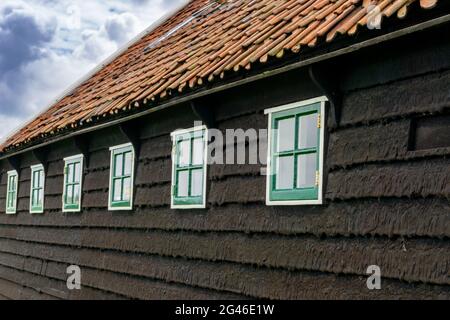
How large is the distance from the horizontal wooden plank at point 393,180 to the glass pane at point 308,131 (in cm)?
35

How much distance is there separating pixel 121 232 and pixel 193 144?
6.63ft

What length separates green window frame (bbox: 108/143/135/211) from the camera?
780cm

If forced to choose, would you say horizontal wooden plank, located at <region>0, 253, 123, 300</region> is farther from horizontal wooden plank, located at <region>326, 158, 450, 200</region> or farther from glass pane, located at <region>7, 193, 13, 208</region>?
horizontal wooden plank, located at <region>326, 158, 450, 200</region>

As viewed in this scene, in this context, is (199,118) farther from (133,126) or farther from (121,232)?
(121,232)

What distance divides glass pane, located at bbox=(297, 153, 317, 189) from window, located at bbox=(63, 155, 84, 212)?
504 centimetres

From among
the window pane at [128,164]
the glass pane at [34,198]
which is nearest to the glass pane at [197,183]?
the window pane at [128,164]

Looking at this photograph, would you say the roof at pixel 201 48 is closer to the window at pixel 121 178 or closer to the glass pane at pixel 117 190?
the window at pixel 121 178

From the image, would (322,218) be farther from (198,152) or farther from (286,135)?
(198,152)

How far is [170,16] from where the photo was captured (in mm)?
11945

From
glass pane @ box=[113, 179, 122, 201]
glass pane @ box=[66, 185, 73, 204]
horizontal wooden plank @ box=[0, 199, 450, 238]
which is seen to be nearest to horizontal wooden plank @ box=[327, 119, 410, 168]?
horizontal wooden plank @ box=[0, 199, 450, 238]

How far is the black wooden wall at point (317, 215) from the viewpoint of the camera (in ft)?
13.2

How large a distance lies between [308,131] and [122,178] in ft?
12.1
